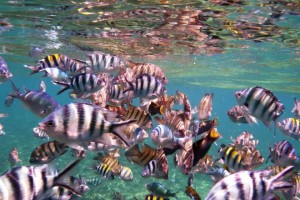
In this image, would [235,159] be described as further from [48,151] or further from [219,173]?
[48,151]

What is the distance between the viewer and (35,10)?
13258 mm

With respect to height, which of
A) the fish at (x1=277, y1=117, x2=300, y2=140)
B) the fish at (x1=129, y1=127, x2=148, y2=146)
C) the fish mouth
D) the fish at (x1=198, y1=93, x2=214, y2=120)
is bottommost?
the fish at (x1=277, y1=117, x2=300, y2=140)

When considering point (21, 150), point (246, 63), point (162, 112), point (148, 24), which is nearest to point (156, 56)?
point (246, 63)

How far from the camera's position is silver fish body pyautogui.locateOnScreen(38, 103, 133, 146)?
3.49 metres

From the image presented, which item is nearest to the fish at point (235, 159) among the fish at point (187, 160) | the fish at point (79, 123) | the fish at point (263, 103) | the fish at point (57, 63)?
the fish at point (187, 160)

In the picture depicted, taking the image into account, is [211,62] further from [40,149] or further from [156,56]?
[40,149]

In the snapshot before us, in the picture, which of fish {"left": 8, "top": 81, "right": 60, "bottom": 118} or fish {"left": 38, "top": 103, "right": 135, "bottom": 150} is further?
fish {"left": 8, "top": 81, "right": 60, "bottom": 118}

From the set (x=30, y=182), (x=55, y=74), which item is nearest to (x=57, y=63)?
(x=55, y=74)

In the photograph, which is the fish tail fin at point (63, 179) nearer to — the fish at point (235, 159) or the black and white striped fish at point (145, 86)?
the black and white striped fish at point (145, 86)

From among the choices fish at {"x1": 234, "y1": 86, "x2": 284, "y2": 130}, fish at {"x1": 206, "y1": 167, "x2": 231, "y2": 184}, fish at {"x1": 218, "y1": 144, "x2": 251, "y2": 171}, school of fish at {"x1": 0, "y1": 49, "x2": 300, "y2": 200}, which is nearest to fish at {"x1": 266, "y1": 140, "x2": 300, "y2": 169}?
school of fish at {"x1": 0, "y1": 49, "x2": 300, "y2": 200}

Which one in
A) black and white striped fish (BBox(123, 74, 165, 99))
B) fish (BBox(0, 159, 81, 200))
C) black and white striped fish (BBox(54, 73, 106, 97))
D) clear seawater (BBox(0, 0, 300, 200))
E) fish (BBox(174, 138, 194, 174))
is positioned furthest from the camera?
clear seawater (BBox(0, 0, 300, 200))

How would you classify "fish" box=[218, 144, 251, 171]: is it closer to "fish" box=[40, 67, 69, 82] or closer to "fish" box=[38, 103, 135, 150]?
"fish" box=[38, 103, 135, 150]

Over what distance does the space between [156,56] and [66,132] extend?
23.3 meters

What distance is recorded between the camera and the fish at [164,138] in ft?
16.8
